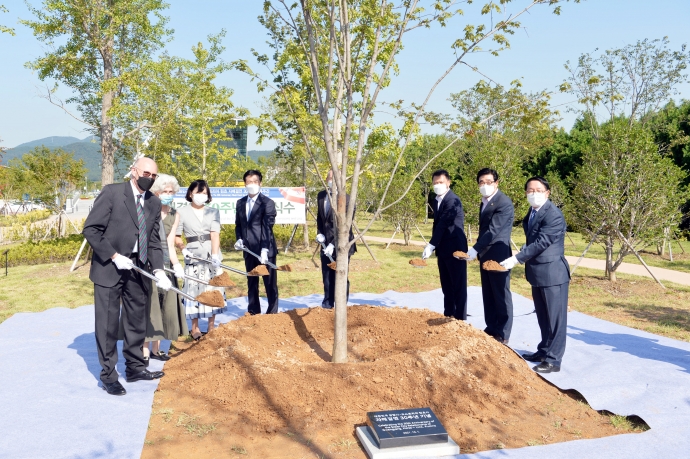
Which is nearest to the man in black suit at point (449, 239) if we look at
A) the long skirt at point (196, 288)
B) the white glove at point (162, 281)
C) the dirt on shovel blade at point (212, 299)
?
the dirt on shovel blade at point (212, 299)

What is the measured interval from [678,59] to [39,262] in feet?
55.8

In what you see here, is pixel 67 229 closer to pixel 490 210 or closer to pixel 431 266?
pixel 431 266

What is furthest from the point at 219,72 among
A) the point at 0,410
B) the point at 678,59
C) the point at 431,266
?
the point at 678,59

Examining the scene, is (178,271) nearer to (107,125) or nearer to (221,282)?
(221,282)

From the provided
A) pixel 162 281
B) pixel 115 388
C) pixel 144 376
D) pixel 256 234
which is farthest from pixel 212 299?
pixel 256 234

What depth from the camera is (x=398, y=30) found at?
3.97m

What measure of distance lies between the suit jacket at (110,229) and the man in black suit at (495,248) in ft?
10.3

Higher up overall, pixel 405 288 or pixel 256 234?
pixel 256 234

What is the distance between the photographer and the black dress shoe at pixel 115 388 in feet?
12.1

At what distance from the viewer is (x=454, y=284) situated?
5504 mm

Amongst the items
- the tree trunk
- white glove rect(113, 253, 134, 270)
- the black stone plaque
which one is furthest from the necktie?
the black stone plaque

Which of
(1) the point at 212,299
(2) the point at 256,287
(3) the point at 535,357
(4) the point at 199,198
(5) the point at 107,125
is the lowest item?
(3) the point at 535,357

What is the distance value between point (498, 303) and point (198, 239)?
3.07m

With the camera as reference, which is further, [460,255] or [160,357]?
[460,255]
